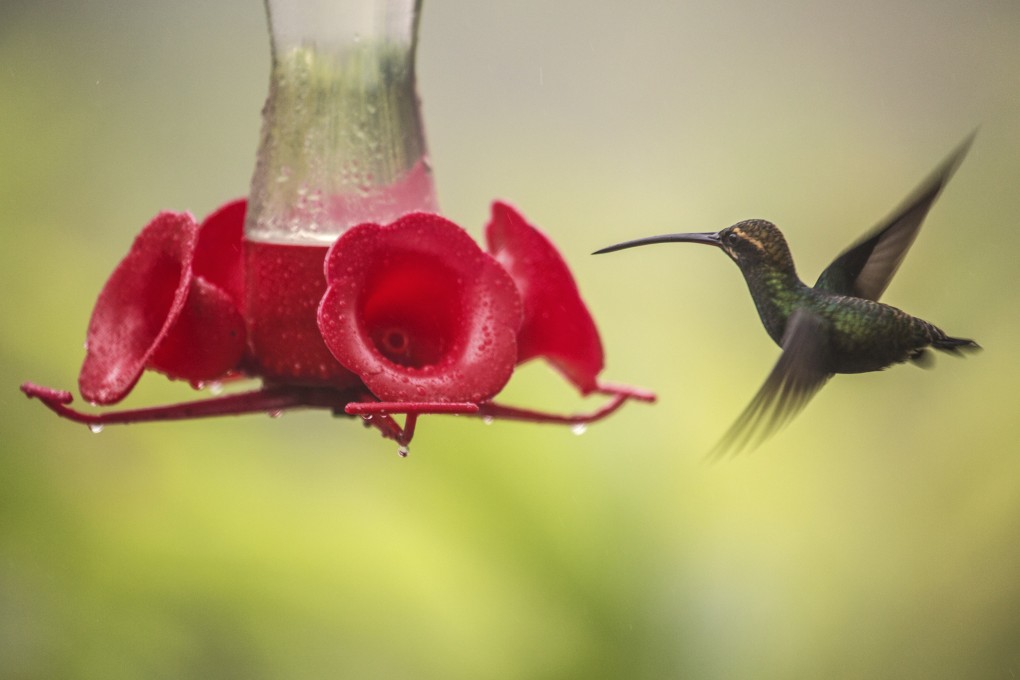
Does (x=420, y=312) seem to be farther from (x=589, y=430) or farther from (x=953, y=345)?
(x=589, y=430)

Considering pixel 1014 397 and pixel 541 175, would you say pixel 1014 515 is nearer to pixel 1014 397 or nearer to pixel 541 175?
pixel 1014 397

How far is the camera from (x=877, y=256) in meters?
1.41

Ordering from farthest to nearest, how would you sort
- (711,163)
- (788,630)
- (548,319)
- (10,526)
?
1. (711,163)
2. (788,630)
3. (10,526)
4. (548,319)

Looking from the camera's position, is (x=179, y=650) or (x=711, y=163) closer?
(x=179, y=650)

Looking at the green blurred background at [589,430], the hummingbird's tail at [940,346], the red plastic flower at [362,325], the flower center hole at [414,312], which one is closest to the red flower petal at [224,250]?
the red plastic flower at [362,325]

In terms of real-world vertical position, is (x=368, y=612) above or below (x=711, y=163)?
below

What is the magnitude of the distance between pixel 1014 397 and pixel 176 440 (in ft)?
7.96

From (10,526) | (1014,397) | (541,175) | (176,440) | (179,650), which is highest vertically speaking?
(541,175)

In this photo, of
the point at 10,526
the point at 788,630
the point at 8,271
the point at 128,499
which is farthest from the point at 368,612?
the point at 8,271

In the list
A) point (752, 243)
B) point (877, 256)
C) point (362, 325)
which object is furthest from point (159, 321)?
point (877, 256)

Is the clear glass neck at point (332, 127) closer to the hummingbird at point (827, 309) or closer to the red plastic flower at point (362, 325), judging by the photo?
the red plastic flower at point (362, 325)

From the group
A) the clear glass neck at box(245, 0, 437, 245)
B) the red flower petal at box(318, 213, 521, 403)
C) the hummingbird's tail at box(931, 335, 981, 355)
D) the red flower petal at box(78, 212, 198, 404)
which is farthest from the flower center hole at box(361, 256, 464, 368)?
the hummingbird's tail at box(931, 335, 981, 355)

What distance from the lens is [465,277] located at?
1.36 meters

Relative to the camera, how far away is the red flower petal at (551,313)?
155 centimetres
